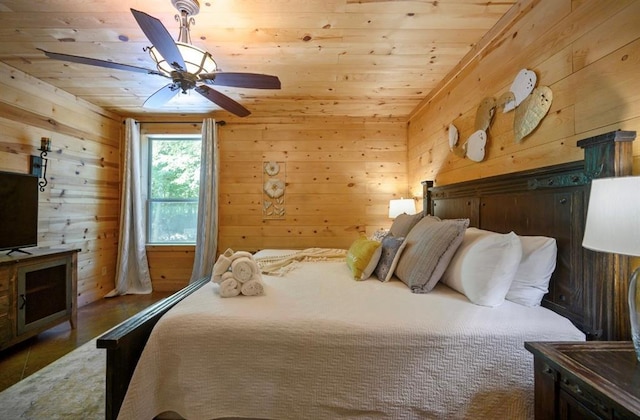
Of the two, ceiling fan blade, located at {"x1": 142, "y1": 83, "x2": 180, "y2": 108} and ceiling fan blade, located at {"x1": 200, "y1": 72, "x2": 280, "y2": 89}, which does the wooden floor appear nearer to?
ceiling fan blade, located at {"x1": 142, "y1": 83, "x2": 180, "y2": 108}

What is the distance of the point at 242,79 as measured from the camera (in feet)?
5.98

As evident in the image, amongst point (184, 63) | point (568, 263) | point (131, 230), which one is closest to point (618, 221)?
point (568, 263)

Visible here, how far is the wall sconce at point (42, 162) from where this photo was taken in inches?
103

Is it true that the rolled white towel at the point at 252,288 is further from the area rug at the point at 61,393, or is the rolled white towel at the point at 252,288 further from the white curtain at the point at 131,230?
the white curtain at the point at 131,230

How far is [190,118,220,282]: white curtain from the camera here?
11.6 ft

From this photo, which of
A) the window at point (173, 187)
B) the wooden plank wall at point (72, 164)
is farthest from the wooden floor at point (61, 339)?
the window at point (173, 187)

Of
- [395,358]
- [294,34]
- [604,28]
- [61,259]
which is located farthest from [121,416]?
[604,28]

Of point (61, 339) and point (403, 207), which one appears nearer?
point (61, 339)

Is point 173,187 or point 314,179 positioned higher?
point 314,179

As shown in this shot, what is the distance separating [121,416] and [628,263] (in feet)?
6.95

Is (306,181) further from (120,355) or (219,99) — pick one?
(120,355)

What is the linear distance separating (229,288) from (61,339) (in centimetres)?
207

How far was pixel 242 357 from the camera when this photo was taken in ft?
3.79

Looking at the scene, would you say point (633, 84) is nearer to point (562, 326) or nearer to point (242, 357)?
point (562, 326)
